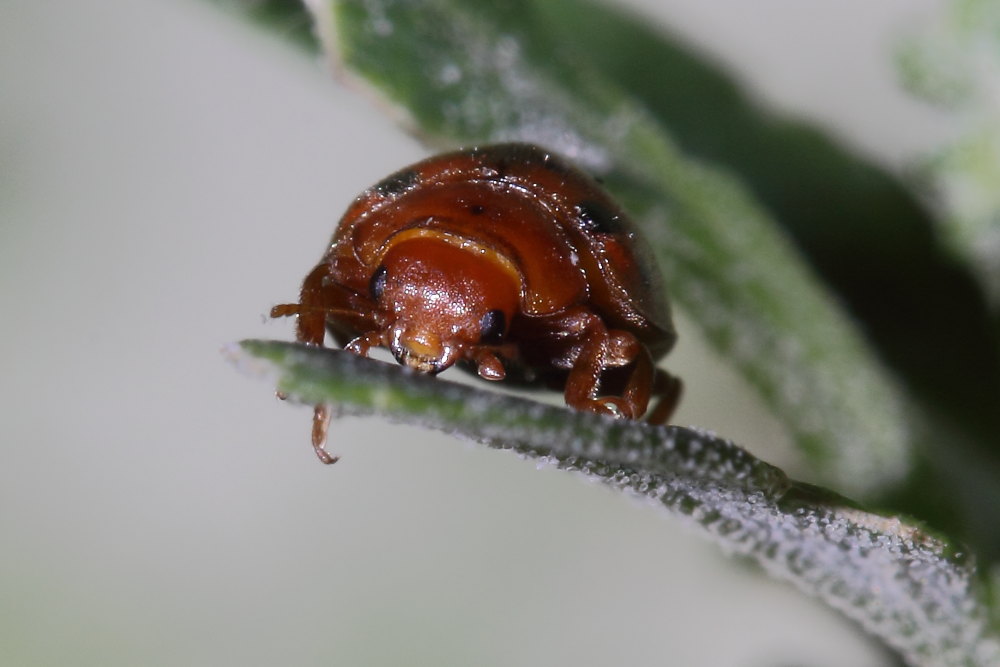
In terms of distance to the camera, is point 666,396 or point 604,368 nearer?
point 604,368

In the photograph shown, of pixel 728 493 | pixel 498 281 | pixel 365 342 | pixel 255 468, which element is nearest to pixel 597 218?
pixel 498 281

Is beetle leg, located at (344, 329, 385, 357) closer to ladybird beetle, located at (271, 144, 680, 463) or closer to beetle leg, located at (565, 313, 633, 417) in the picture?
ladybird beetle, located at (271, 144, 680, 463)

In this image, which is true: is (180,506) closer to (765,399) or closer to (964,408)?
(765,399)

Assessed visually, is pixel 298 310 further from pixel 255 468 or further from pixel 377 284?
pixel 255 468

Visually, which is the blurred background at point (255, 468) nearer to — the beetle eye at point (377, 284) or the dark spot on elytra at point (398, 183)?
→ the dark spot on elytra at point (398, 183)

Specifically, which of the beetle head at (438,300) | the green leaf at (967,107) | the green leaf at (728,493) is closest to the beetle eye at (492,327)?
the beetle head at (438,300)

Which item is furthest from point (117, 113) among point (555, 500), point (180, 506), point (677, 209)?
point (677, 209)
